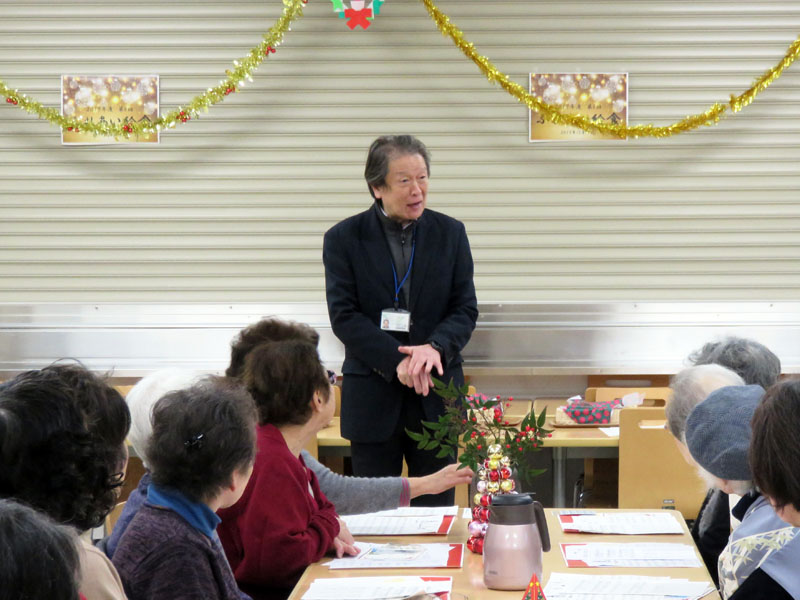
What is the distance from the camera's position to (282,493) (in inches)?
97.3

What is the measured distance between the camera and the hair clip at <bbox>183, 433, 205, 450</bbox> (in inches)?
79.8

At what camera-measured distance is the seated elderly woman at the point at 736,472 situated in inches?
76.7

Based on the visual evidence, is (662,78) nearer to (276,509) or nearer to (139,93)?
(139,93)

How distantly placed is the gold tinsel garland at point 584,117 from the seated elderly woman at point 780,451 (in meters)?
3.77

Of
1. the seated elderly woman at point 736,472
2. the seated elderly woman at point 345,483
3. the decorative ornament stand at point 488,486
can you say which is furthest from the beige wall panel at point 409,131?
the seated elderly woman at point 736,472

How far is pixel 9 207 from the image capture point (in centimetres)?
554

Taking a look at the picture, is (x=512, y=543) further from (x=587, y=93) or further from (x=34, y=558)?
(x=587, y=93)

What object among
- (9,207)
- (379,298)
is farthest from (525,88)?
(9,207)

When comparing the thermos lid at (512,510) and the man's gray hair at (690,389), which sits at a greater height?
the man's gray hair at (690,389)

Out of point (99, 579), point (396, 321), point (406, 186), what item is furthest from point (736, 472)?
point (406, 186)

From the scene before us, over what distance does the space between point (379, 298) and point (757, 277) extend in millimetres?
2750

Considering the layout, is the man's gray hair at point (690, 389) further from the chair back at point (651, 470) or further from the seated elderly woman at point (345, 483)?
the chair back at point (651, 470)

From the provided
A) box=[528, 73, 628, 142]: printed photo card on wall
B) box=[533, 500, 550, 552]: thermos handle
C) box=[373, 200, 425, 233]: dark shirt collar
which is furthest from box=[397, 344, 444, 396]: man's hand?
box=[528, 73, 628, 142]: printed photo card on wall

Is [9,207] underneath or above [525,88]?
underneath
